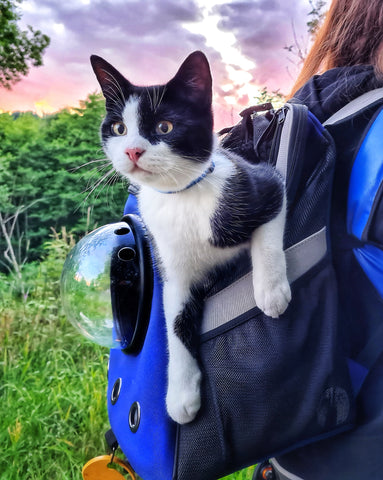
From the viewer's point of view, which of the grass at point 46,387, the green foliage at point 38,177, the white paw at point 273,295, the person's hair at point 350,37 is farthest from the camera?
the green foliage at point 38,177

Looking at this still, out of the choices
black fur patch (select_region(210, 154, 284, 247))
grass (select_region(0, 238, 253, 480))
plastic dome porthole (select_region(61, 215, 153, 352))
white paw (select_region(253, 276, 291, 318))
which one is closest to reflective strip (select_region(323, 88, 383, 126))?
black fur patch (select_region(210, 154, 284, 247))

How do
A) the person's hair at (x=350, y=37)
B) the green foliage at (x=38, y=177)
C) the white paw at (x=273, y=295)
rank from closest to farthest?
1. the white paw at (x=273, y=295)
2. the person's hair at (x=350, y=37)
3. the green foliage at (x=38, y=177)

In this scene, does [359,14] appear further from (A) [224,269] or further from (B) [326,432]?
(B) [326,432]

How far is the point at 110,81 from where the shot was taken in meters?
0.59

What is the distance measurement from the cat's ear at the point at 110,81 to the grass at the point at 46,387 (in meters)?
0.91

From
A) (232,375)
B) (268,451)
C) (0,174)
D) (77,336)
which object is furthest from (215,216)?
(0,174)

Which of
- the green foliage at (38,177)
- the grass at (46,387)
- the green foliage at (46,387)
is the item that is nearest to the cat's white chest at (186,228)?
the grass at (46,387)

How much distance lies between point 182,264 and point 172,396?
0.57 feet

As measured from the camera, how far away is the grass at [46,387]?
120cm

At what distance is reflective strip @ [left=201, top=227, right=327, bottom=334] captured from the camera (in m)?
0.54

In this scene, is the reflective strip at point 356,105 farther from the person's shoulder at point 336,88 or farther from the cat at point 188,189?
the cat at point 188,189

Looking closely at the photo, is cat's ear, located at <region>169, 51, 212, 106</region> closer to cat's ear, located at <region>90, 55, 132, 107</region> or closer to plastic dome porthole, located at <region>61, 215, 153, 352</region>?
cat's ear, located at <region>90, 55, 132, 107</region>

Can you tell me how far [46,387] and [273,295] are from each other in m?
1.26

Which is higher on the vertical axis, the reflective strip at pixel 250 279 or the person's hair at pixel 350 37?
the person's hair at pixel 350 37
